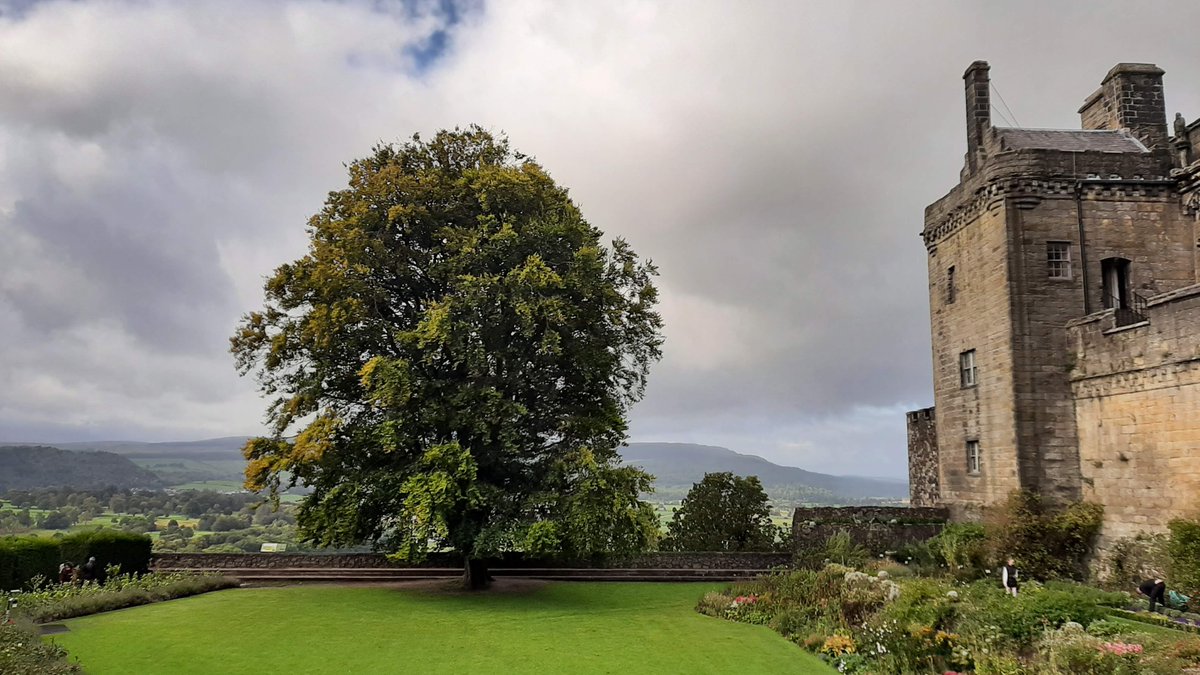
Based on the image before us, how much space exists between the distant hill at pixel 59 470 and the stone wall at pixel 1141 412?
101632 millimetres

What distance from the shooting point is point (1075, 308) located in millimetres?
21438

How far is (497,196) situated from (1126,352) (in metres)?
17.0

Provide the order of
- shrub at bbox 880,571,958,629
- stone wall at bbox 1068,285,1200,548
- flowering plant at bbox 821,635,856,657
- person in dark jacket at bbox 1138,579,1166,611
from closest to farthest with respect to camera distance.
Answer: shrub at bbox 880,571,958,629 → flowering plant at bbox 821,635,856,657 → person in dark jacket at bbox 1138,579,1166,611 → stone wall at bbox 1068,285,1200,548

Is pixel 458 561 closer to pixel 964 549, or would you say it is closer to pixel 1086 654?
pixel 964 549

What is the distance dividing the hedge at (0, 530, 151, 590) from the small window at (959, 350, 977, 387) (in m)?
25.3

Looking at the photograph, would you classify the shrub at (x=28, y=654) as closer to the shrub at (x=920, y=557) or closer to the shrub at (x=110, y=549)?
the shrub at (x=110, y=549)

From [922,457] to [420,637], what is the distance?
20.5m

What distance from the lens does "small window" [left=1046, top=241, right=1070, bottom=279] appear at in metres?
21.8

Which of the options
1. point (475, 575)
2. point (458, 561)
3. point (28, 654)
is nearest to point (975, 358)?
point (475, 575)

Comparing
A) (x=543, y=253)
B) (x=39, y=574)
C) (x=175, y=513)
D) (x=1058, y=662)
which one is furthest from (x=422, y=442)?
(x=175, y=513)

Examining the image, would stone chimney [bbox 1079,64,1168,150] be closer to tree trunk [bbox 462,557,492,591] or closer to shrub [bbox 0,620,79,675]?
tree trunk [bbox 462,557,492,591]

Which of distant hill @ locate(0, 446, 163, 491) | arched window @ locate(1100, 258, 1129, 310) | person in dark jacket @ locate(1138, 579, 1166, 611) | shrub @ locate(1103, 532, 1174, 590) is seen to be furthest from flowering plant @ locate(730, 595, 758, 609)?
distant hill @ locate(0, 446, 163, 491)

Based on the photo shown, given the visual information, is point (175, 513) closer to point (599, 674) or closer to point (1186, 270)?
point (599, 674)

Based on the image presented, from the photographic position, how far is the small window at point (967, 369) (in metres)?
23.7
